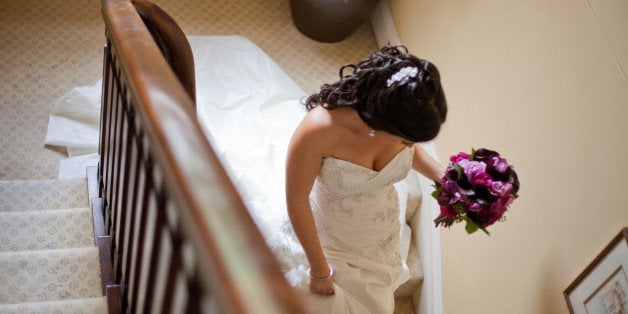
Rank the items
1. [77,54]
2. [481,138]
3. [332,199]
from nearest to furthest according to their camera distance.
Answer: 1. [332,199]
2. [481,138]
3. [77,54]

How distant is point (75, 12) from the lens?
3992 millimetres

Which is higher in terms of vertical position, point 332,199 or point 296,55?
point 332,199

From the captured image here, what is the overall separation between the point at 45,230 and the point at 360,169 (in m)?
1.36

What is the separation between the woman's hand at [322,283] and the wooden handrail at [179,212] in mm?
673

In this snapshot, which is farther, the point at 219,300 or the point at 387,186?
the point at 387,186

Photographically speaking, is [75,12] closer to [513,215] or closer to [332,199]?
[332,199]

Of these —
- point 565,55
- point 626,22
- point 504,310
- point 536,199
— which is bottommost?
point 504,310

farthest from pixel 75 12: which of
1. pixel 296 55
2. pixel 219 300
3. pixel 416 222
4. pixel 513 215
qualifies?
pixel 219 300

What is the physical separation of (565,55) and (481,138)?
27.6 inches

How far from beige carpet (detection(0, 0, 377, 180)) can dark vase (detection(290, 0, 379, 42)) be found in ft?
0.28

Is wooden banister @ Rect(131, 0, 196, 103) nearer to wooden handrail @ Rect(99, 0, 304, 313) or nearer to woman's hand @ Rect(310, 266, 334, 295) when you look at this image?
wooden handrail @ Rect(99, 0, 304, 313)

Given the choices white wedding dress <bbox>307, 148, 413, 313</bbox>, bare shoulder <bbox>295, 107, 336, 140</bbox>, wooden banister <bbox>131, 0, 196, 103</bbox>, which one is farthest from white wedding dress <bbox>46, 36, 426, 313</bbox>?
wooden banister <bbox>131, 0, 196, 103</bbox>

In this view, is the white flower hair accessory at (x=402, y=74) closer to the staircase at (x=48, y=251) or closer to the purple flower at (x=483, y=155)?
the purple flower at (x=483, y=155)

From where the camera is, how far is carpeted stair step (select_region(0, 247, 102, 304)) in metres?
1.95
